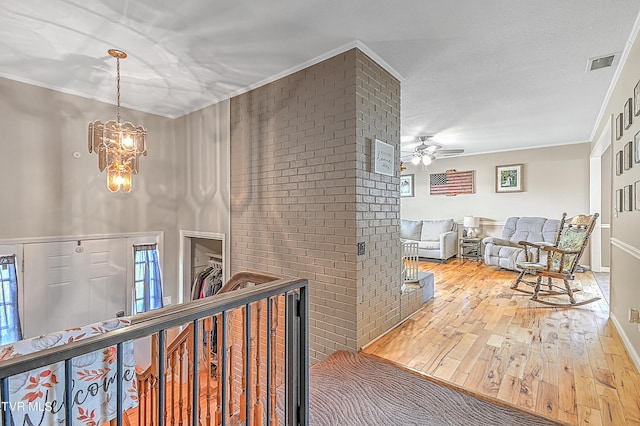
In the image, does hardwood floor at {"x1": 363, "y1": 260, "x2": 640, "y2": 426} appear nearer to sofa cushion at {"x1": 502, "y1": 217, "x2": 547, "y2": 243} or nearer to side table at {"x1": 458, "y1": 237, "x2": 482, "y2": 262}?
sofa cushion at {"x1": 502, "y1": 217, "x2": 547, "y2": 243}

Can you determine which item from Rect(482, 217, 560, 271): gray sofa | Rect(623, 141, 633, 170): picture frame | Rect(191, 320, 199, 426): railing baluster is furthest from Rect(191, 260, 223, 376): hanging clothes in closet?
Rect(482, 217, 560, 271): gray sofa

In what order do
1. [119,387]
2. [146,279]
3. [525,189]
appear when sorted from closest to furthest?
[119,387], [146,279], [525,189]

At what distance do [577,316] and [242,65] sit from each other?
169 inches

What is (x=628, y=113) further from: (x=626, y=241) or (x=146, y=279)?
(x=146, y=279)

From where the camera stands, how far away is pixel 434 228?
23.4 ft

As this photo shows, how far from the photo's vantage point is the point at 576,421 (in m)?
1.75

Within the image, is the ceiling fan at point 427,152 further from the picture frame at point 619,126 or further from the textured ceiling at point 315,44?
the picture frame at point 619,126

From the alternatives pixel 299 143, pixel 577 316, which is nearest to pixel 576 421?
pixel 577 316

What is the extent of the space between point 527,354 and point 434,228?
188 inches

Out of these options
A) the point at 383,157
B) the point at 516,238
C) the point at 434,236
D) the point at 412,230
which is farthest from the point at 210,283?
the point at 516,238

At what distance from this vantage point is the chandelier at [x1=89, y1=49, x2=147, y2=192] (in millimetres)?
2652

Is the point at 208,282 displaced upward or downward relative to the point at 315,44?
downward

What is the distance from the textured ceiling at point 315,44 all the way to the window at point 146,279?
198 cm

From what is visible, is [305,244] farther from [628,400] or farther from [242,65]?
[628,400]
